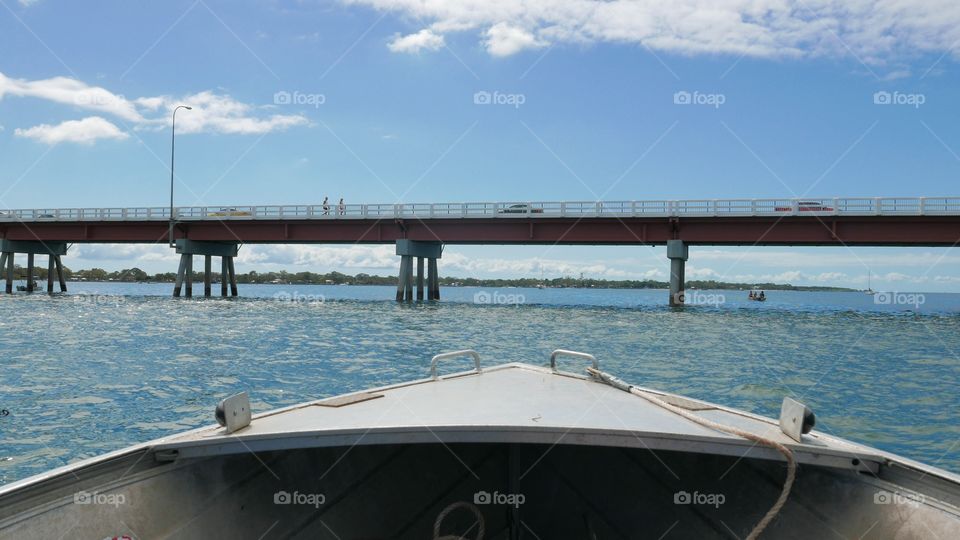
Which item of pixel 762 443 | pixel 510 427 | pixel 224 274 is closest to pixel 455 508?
pixel 510 427

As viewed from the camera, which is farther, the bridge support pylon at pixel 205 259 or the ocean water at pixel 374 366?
the bridge support pylon at pixel 205 259

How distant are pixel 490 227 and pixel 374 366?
32.1 meters

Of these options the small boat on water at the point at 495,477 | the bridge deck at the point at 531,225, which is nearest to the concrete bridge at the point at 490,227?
the bridge deck at the point at 531,225

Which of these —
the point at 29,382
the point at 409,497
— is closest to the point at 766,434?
the point at 409,497

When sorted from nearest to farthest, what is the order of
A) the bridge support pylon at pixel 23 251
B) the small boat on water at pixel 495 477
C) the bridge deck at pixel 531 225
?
the small boat on water at pixel 495 477 < the bridge deck at pixel 531 225 < the bridge support pylon at pixel 23 251

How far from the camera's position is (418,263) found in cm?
5728

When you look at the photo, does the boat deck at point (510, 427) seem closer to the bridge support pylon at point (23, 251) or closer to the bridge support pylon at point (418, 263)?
the bridge support pylon at point (418, 263)

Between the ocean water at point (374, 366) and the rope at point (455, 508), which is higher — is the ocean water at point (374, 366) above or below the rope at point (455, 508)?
below

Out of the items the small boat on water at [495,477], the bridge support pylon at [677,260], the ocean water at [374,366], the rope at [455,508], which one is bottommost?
the ocean water at [374,366]

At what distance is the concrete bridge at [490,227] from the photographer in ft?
137

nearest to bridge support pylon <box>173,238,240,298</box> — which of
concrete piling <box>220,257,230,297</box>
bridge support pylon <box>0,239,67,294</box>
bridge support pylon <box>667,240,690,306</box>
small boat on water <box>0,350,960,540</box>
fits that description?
concrete piling <box>220,257,230,297</box>

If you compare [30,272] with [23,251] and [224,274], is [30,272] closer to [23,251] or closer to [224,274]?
[23,251]

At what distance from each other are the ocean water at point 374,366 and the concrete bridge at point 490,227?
8.56 metres

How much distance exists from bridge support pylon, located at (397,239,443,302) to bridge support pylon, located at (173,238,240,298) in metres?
19.3
